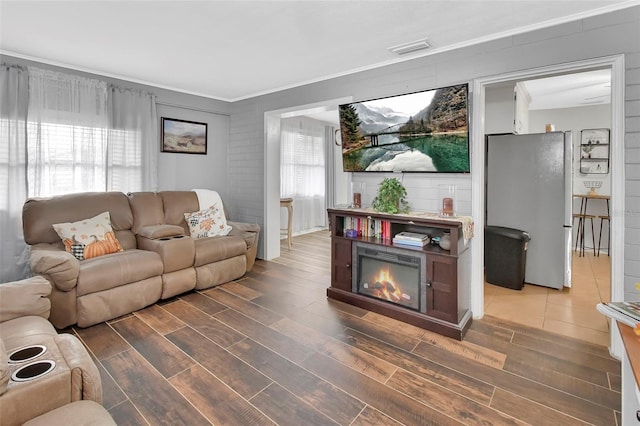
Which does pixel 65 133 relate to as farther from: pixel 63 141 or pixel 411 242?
pixel 411 242

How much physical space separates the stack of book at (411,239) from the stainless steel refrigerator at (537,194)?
1590 millimetres

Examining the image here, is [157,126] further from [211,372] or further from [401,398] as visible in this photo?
[401,398]

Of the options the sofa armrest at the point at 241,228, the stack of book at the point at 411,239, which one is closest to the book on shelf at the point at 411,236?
the stack of book at the point at 411,239

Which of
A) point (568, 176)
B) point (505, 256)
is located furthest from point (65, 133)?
point (568, 176)

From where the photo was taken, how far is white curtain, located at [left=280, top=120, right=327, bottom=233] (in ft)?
21.5

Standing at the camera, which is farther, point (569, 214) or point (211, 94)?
point (211, 94)

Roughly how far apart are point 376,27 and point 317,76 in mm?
1399

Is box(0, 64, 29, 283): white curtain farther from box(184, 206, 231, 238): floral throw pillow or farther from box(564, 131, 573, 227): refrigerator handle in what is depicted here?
box(564, 131, 573, 227): refrigerator handle

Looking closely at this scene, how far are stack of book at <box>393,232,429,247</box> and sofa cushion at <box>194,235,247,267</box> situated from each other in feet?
6.46

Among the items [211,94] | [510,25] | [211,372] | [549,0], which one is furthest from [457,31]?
[211,94]

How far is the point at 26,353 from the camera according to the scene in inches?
58.9

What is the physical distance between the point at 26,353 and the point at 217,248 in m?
2.28

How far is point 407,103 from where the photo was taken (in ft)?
10.2

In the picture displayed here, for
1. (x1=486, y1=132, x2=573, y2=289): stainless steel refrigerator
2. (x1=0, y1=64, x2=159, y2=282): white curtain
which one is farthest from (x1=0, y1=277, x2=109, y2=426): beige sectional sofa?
(x1=486, y1=132, x2=573, y2=289): stainless steel refrigerator
